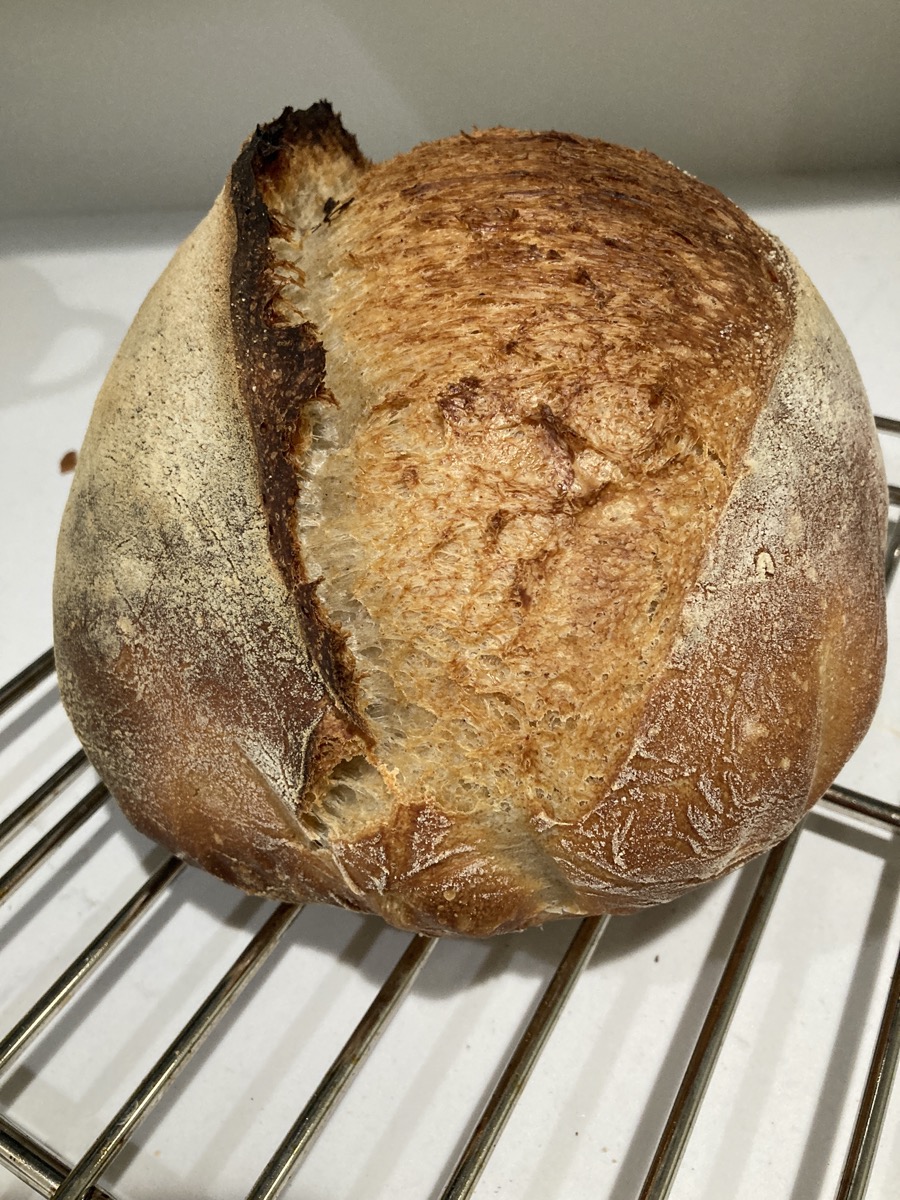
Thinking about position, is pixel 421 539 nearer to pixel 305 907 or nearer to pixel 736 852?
pixel 736 852

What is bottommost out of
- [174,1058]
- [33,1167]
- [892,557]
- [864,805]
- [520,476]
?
[33,1167]

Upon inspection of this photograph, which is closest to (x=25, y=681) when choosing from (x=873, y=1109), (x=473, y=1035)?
(x=473, y=1035)

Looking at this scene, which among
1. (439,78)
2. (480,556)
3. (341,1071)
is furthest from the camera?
(439,78)

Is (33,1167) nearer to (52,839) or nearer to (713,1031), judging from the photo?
(52,839)

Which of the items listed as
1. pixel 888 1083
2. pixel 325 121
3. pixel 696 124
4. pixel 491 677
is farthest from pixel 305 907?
pixel 696 124

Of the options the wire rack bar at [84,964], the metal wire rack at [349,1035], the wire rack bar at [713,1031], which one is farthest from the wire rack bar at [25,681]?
the wire rack bar at [713,1031]

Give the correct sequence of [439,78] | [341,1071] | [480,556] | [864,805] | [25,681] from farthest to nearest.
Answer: [439,78], [25,681], [864,805], [341,1071], [480,556]

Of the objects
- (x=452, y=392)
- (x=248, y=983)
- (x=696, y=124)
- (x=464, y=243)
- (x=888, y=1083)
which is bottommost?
(x=248, y=983)
